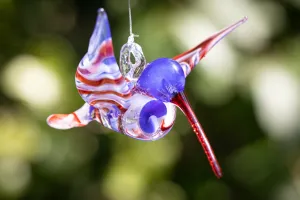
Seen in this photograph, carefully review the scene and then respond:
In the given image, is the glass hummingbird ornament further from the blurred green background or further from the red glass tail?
the blurred green background

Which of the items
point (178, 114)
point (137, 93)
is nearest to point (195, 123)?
point (137, 93)

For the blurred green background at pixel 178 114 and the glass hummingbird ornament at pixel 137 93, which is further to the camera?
the blurred green background at pixel 178 114

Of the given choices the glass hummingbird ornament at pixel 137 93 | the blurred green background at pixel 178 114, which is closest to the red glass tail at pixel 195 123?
the glass hummingbird ornament at pixel 137 93

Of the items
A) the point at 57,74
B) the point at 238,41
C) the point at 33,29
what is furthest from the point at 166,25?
the point at 33,29

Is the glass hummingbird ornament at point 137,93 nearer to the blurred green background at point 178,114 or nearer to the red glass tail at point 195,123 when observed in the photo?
the red glass tail at point 195,123

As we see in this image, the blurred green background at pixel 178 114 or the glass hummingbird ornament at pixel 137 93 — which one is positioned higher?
the glass hummingbird ornament at pixel 137 93

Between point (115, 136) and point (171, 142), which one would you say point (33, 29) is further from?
point (171, 142)
